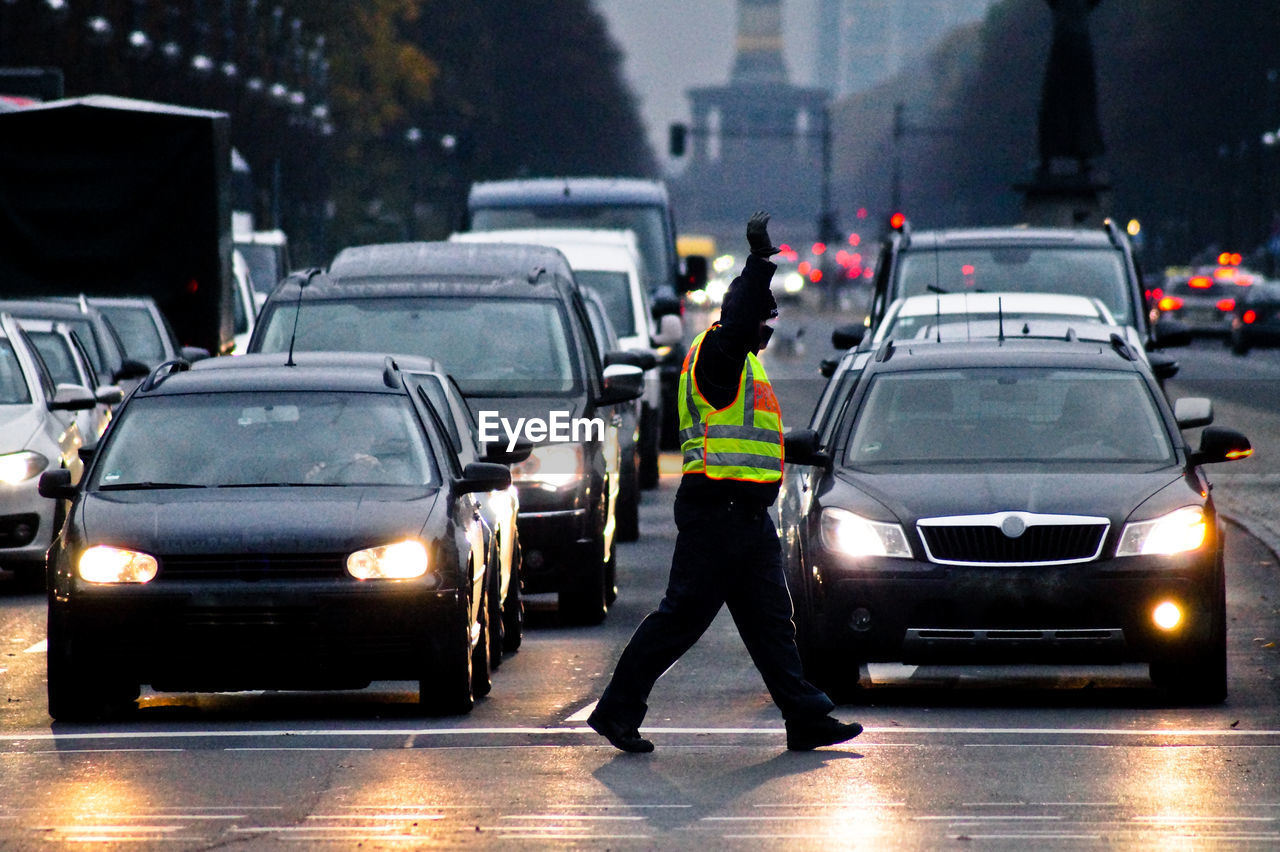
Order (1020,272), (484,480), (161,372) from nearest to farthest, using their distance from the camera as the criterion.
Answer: (484,480) < (161,372) < (1020,272)

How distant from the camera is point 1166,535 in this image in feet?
36.0

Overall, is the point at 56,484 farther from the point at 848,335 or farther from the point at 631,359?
the point at 848,335

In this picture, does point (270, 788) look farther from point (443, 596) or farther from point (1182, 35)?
point (1182, 35)

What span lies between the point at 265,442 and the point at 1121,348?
151 inches

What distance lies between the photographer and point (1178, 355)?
182 feet

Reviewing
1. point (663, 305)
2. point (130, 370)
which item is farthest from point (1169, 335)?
point (130, 370)

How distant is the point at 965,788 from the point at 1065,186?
117 feet

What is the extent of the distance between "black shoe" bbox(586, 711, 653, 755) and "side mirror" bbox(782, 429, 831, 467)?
1798 mm

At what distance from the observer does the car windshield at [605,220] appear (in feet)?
91.1

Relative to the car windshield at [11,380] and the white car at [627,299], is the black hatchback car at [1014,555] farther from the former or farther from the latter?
the white car at [627,299]

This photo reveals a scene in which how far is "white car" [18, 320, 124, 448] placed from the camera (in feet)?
57.1

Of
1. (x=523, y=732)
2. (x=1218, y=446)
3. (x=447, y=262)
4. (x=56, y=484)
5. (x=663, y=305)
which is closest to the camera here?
(x=523, y=732)

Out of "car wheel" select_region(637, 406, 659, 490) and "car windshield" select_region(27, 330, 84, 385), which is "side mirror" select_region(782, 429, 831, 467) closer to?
"car windshield" select_region(27, 330, 84, 385)

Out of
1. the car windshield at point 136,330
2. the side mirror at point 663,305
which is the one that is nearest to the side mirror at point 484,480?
the car windshield at point 136,330
